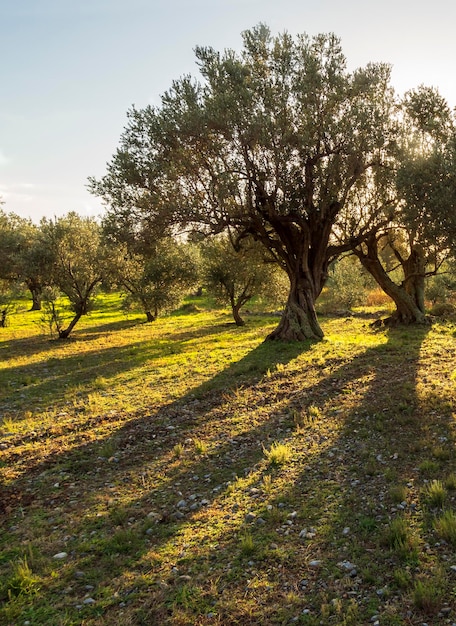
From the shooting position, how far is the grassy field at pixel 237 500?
6.33 m

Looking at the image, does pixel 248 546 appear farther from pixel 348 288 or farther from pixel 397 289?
pixel 348 288

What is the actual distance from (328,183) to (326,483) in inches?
824

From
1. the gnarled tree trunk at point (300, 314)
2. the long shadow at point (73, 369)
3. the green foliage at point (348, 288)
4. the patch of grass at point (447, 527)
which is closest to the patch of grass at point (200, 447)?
the patch of grass at point (447, 527)

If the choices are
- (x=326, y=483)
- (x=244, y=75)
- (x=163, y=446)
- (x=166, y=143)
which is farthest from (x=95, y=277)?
(x=326, y=483)

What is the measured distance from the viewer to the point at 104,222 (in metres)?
28.3

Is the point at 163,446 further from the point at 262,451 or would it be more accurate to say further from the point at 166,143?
the point at 166,143

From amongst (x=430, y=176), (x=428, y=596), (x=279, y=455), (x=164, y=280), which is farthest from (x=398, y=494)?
(x=164, y=280)

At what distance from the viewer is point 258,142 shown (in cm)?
2406

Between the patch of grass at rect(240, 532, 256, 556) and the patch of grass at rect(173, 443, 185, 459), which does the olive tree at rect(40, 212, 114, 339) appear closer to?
the patch of grass at rect(173, 443, 185, 459)

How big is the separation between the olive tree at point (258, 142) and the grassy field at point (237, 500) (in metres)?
11.2

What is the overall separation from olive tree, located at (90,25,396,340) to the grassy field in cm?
1118

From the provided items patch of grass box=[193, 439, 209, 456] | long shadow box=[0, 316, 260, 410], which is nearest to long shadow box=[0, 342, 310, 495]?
long shadow box=[0, 316, 260, 410]

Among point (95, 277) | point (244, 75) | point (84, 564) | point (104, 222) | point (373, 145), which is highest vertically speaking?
point (244, 75)

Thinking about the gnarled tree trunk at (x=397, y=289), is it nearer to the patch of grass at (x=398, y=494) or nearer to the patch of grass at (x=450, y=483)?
the patch of grass at (x=450, y=483)
